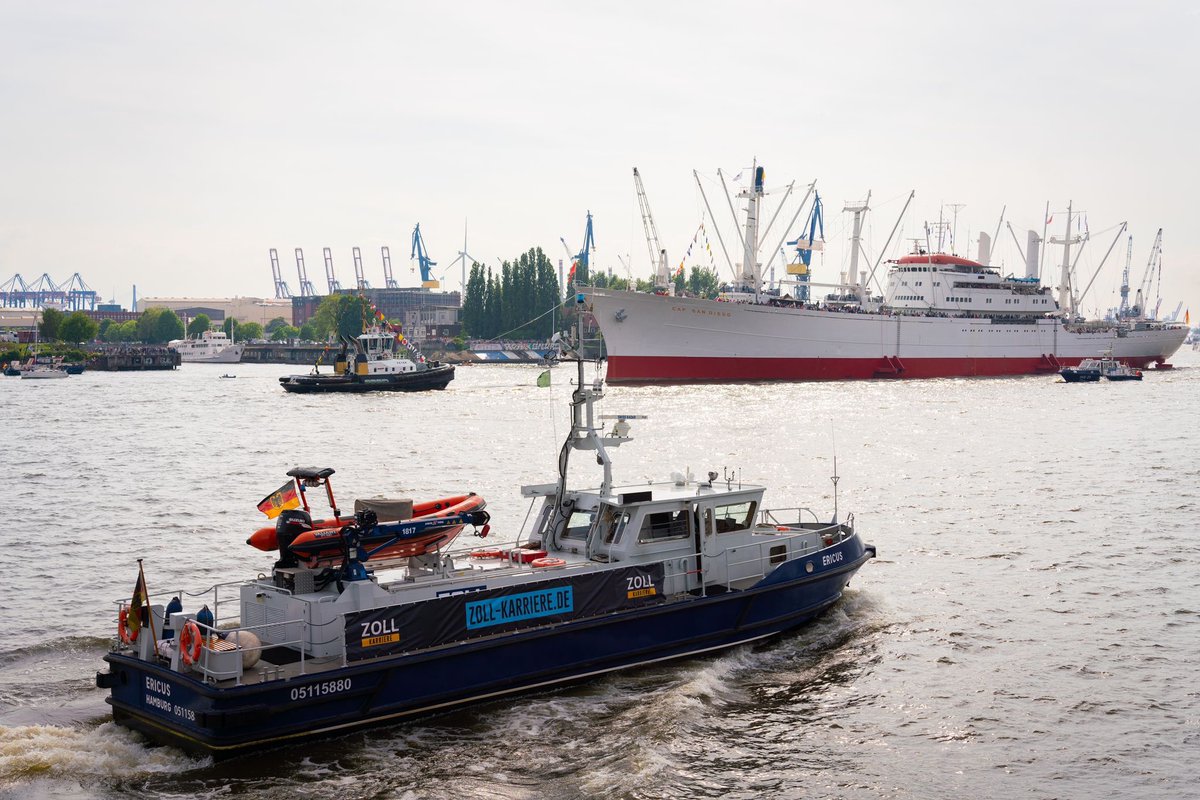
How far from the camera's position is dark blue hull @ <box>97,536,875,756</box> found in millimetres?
12242

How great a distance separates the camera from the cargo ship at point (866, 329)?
80125mm

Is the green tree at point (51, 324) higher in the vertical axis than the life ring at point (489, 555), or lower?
higher

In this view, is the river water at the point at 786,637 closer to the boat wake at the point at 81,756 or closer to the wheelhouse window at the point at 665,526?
the boat wake at the point at 81,756

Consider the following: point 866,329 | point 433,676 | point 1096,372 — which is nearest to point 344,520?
point 433,676

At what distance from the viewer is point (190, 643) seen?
40.8ft

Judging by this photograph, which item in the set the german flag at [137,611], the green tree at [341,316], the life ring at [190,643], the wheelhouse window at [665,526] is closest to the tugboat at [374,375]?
the wheelhouse window at [665,526]

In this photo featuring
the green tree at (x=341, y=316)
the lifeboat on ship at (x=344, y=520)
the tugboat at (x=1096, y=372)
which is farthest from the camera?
the green tree at (x=341, y=316)

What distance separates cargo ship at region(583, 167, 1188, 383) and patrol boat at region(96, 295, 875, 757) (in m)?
57.7

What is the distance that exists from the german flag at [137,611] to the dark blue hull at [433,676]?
0.37m

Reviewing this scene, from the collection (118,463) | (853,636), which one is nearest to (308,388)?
(118,463)

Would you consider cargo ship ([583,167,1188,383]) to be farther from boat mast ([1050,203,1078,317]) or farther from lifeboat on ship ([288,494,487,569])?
lifeboat on ship ([288,494,487,569])

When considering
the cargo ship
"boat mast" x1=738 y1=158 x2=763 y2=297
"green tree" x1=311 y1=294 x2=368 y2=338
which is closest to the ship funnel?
the cargo ship

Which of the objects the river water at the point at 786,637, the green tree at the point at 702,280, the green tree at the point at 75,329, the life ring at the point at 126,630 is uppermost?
the green tree at the point at 702,280

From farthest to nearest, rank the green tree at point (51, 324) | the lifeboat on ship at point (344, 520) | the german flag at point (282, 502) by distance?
the green tree at point (51, 324)
the german flag at point (282, 502)
the lifeboat on ship at point (344, 520)
